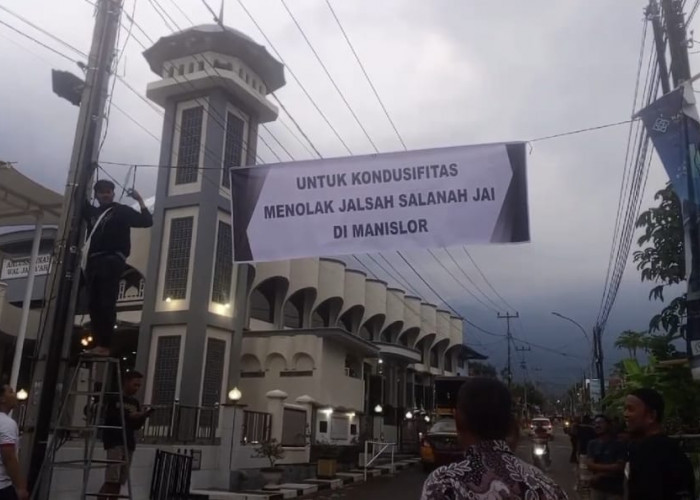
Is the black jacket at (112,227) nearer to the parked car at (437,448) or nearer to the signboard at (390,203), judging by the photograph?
the signboard at (390,203)


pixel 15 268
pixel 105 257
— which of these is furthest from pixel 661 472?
pixel 15 268

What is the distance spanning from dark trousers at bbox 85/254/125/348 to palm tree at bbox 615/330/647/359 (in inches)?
337

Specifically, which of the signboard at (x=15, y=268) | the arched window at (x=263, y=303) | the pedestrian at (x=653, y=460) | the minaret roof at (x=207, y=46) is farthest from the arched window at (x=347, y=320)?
the pedestrian at (x=653, y=460)

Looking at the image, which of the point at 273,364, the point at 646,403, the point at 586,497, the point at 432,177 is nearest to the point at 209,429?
the point at 273,364

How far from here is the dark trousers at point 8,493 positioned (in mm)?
4871

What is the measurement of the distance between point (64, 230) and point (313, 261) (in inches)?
927

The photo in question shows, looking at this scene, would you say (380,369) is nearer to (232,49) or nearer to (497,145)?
(232,49)

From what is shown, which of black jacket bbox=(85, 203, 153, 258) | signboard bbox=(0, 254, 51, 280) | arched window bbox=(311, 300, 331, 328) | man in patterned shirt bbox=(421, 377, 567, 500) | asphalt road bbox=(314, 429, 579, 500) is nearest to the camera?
man in patterned shirt bbox=(421, 377, 567, 500)

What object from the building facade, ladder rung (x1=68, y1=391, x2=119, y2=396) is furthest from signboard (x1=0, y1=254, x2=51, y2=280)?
ladder rung (x1=68, y1=391, x2=119, y2=396)

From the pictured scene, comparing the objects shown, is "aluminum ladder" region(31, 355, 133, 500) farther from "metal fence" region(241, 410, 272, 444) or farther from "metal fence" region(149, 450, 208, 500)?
"metal fence" region(241, 410, 272, 444)

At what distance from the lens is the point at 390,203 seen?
273 inches

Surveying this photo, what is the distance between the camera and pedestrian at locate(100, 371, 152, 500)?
7.20 meters

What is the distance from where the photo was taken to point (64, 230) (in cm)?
685

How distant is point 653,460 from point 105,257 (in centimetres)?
537
